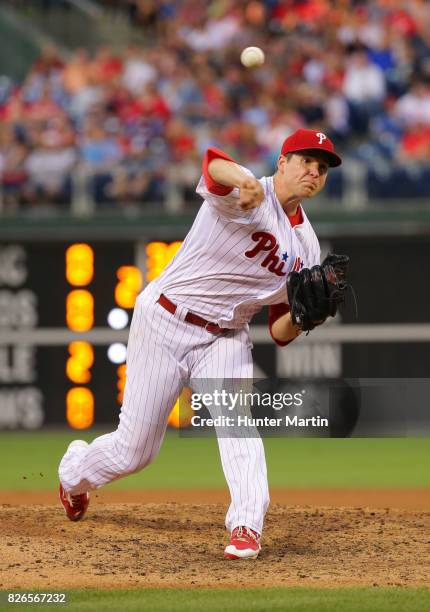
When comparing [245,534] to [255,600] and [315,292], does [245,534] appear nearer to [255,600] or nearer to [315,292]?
[255,600]

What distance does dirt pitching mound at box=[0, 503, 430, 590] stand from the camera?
15.6 ft

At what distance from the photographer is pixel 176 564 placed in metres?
5.04

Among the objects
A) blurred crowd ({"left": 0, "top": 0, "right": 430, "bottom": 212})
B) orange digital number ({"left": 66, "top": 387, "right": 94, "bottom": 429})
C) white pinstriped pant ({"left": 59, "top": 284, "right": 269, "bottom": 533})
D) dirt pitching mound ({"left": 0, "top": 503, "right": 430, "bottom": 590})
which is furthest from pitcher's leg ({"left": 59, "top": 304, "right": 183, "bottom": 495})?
blurred crowd ({"left": 0, "top": 0, "right": 430, "bottom": 212})

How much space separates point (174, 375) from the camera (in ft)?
17.1

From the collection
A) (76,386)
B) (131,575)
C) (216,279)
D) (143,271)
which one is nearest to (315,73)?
(143,271)

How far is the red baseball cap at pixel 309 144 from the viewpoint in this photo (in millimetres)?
5008

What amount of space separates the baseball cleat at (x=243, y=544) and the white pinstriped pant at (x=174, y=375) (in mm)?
45

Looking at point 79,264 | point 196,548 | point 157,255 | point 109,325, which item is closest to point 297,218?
point 196,548

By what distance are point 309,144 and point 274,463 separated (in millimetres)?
4889

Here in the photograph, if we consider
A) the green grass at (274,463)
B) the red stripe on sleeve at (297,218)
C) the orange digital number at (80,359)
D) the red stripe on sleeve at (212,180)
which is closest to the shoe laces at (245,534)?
the red stripe on sleeve at (297,218)

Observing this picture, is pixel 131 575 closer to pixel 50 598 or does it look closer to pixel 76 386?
pixel 50 598

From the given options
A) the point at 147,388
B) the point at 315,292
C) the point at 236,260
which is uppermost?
the point at 236,260

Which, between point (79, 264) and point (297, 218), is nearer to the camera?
point (297, 218)

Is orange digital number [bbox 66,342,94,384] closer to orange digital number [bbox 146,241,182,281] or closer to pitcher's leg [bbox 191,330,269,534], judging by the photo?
orange digital number [bbox 146,241,182,281]
